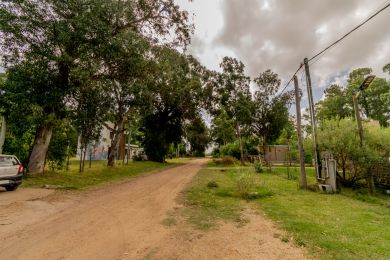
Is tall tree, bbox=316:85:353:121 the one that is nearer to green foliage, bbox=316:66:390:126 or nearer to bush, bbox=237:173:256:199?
green foliage, bbox=316:66:390:126

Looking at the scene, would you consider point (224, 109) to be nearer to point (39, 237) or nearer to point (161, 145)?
point (161, 145)

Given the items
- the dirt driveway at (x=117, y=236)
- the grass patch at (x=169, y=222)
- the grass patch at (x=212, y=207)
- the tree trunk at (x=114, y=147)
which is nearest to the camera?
the dirt driveway at (x=117, y=236)

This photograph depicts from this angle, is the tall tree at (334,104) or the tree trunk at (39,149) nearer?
the tree trunk at (39,149)

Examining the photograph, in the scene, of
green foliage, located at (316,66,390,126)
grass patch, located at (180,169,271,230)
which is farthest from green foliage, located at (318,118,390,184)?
green foliage, located at (316,66,390,126)

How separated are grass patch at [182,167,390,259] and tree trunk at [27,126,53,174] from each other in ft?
31.7

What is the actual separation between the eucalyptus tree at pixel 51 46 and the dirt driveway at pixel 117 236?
732 cm

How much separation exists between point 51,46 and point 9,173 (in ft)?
23.4

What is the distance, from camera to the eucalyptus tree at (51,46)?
45.3 feet

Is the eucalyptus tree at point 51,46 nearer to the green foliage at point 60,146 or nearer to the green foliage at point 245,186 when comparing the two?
the green foliage at point 60,146

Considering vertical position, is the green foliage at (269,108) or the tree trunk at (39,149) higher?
the green foliage at (269,108)

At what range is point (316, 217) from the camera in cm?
782

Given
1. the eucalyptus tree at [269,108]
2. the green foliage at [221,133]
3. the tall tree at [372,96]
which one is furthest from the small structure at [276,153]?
the green foliage at [221,133]

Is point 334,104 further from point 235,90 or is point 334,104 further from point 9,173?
point 9,173

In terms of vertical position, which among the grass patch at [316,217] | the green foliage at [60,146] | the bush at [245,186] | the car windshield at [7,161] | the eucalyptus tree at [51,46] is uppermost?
the eucalyptus tree at [51,46]
